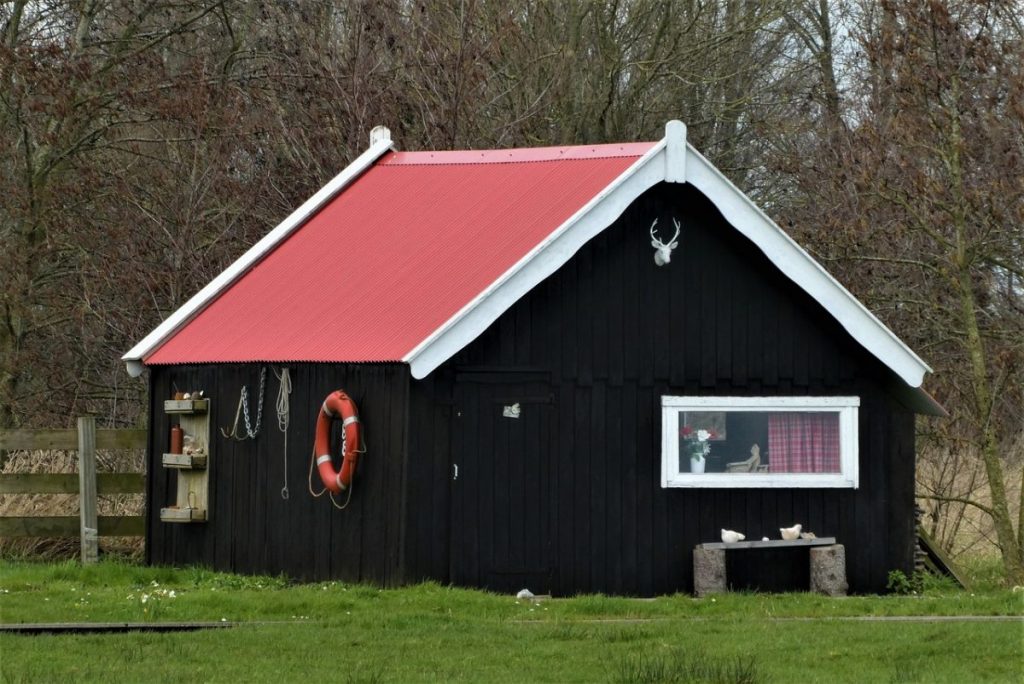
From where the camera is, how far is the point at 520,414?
16.4 m

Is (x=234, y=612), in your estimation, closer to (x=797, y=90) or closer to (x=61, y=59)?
(x=61, y=59)

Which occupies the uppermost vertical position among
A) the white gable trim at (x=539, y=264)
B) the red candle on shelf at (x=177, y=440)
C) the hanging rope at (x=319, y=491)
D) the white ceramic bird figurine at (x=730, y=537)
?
the white gable trim at (x=539, y=264)

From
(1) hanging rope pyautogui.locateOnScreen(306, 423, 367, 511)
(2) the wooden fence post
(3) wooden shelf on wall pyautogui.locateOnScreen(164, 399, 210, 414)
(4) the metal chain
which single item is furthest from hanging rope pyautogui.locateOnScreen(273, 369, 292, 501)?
(2) the wooden fence post

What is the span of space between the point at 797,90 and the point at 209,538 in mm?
15960

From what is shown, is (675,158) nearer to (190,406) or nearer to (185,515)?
(190,406)

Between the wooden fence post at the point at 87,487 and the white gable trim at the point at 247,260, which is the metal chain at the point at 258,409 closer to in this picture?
the white gable trim at the point at 247,260

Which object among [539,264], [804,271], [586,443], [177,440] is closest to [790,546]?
[586,443]

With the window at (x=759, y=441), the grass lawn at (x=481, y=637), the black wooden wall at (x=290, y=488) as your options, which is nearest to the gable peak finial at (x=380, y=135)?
the black wooden wall at (x=290, y=488)

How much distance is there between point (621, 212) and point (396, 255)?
2761 millimetres

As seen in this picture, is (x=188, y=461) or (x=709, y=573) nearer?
(x=709, y=573)

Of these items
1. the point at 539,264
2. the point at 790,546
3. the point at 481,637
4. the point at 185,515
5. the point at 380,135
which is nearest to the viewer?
the point at 481,637

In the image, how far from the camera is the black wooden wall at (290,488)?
16.0 meters

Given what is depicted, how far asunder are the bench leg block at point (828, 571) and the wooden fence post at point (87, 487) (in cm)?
726

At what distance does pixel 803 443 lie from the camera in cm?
1706
